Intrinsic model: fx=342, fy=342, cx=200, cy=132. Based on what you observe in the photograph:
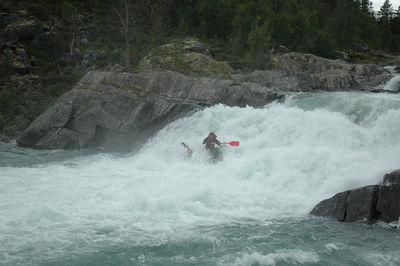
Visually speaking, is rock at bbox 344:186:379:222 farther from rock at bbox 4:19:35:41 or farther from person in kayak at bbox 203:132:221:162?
rock at bbox 4:19:35:41

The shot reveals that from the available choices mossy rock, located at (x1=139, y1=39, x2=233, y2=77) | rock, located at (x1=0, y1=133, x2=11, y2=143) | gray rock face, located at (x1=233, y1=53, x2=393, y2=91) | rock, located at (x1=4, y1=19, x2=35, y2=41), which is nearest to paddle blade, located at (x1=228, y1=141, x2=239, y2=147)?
gray rock face, located at (x1=233, y1=53, x2=393, y2=91)

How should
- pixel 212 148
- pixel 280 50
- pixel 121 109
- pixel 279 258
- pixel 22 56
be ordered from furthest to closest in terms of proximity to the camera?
pixel 280 50 → pixel 22 56 → pixel 121 109 → pixel 212 148 → pixel 279 258

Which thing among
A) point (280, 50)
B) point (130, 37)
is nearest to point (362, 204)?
point (280, 50)

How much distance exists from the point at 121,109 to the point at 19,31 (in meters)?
18.4

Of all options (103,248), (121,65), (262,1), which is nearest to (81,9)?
(121,65)

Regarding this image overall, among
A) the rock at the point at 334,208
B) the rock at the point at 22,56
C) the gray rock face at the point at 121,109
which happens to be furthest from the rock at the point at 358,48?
the rock at the point at 334,208

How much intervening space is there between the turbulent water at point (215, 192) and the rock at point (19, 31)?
16.4 m

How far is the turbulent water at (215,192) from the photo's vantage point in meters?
7.56

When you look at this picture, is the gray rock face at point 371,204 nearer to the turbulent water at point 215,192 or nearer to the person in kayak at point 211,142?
the turbulent water at point 215,192

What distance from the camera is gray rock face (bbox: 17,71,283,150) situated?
1772cm

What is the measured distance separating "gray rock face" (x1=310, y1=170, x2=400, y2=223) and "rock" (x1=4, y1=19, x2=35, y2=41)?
99.3 ft

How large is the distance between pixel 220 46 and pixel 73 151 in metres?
22.8

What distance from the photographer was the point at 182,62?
83.9 feet

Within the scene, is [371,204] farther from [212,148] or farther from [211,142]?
[211,142]
